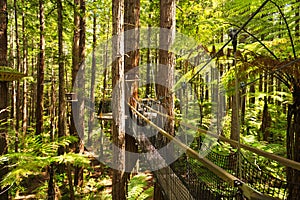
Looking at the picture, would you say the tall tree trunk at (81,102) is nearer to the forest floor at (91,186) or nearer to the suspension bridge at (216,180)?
the forest floor at (91,186)

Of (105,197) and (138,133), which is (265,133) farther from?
(105,197)

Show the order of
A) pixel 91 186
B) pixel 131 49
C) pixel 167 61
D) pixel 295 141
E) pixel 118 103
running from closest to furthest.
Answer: pixel 295 141, pixel 118 103, pixel 167 61, pixel 131 49, pixel 91 186

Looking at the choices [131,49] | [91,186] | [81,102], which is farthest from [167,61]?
[91,186]

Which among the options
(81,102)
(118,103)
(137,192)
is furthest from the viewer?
(81,102)

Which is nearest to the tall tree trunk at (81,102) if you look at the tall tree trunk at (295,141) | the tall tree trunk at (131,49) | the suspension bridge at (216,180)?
the tall tree trunk at (131,49)

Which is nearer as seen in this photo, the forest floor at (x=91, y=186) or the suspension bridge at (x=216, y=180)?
the suspension bridge at (x=216, y=180)

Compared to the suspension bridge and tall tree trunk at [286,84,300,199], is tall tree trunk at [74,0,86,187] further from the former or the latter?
tall tree trunk at [286,84,300,199]

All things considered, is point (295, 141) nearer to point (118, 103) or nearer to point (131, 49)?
point (118, 103)

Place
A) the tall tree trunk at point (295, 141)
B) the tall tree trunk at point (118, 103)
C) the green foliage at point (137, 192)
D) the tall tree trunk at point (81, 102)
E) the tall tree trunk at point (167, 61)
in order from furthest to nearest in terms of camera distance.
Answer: the tall tree trunk at point (81, 102) < the green foliage at point (137, 192) < the tall tree trunk at point (167, 61) < the tall tree trunk at point (118, 103) < the tall tree trunk at point (295, 141)

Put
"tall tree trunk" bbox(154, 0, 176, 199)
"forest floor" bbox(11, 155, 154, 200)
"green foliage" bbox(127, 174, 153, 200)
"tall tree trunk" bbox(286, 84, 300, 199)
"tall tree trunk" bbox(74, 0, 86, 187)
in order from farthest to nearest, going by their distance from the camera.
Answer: "tall tree trunk" bbox(74, 0, 86, 187)
"forest floor" bbox(11, 155, 154, 200)
"green foliage" bbox(127, 174, 153, 200)
"tall tree trunk" bbox(154, 0, 176, 199)
"tall tree trunk" bbox(286, 84, 300, 199)

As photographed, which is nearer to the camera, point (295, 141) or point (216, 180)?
point (216, 180)

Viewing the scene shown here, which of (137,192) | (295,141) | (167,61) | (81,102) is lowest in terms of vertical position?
(137,192)

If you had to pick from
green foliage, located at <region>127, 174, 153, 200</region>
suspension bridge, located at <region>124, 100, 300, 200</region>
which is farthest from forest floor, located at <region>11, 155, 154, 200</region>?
suspension bridge, located at <region>124, 100, 300, 200</region>

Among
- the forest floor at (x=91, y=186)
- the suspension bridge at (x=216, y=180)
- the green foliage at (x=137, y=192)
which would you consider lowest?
the forest floor at (x=91, y=186)
